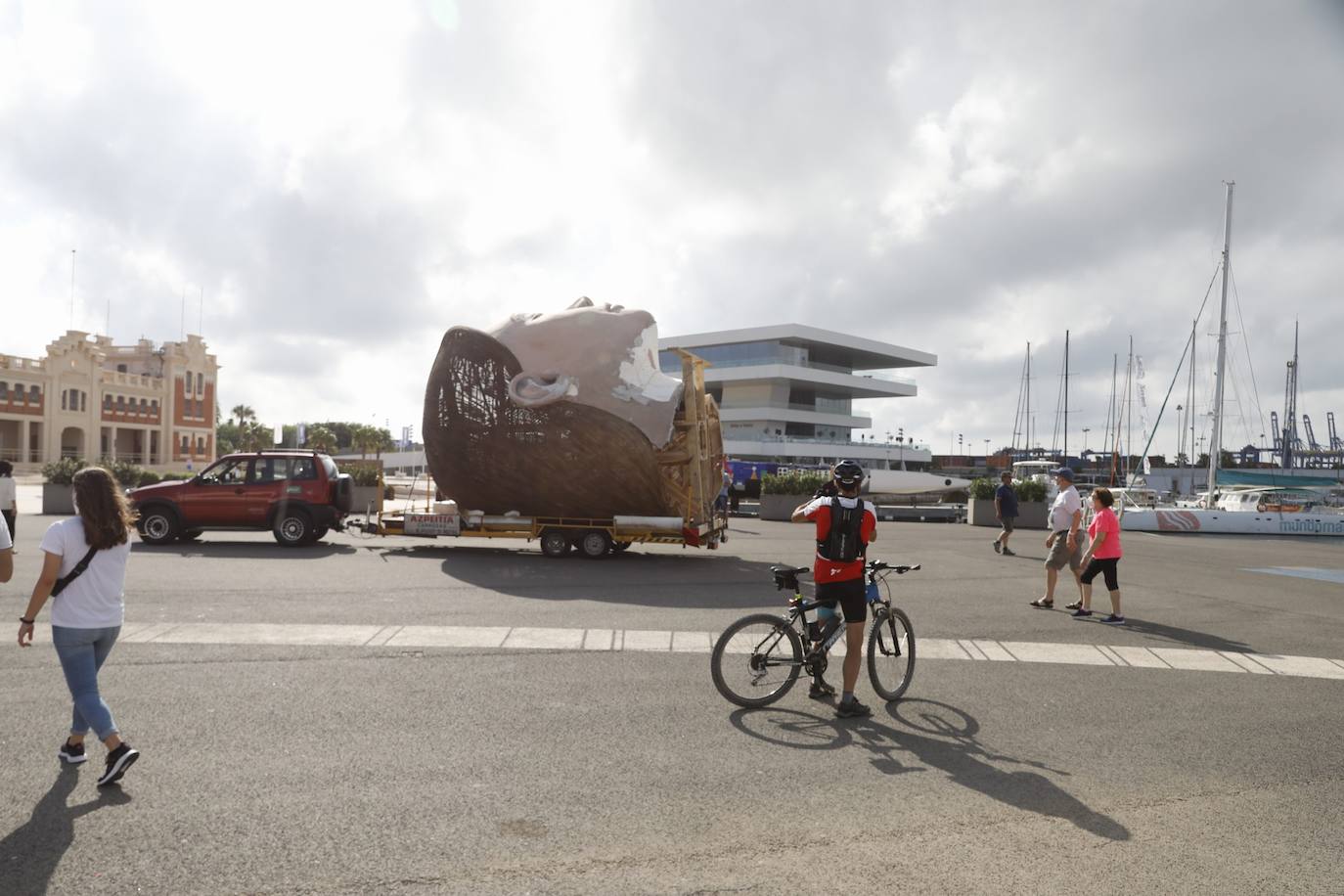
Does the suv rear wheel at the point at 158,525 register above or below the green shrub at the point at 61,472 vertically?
below

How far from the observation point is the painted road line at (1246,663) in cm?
782

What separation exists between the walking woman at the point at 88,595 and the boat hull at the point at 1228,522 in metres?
29.1

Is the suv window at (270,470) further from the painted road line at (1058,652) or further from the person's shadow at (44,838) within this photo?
the painted road line at (1058,652)

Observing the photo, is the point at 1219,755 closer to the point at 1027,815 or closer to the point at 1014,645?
the point at 1027,815

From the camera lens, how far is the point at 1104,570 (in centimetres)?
1035

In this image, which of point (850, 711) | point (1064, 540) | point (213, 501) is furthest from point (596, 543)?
point (850, 711)

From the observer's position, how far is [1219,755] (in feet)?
17.9

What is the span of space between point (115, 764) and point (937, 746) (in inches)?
183

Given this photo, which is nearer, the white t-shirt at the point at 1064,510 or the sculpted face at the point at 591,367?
the white t-shirt at the point at 1064,510

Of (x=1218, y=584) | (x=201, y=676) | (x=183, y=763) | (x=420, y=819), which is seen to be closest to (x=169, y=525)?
(x=201, y=676)

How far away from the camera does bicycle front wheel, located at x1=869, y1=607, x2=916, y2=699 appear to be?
6.52m

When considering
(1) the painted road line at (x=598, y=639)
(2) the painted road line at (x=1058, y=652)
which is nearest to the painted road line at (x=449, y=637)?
(1) the painted road line at (x=598, y=639)

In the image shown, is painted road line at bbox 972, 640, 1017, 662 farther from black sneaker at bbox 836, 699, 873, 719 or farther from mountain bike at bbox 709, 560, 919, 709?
black sneaker at bbox 836, 699, 873, 719

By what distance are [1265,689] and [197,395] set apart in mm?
91415
